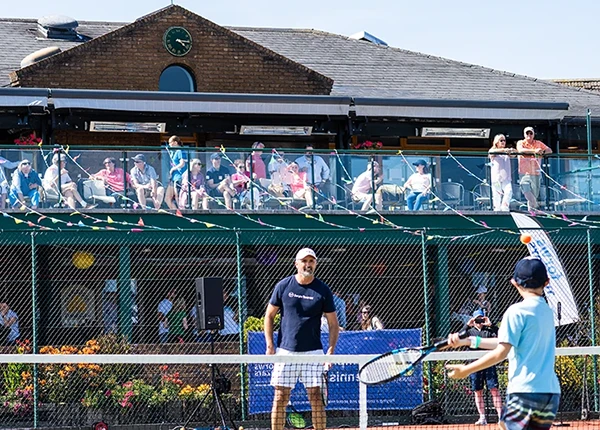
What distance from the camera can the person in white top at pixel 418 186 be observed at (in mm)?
19775

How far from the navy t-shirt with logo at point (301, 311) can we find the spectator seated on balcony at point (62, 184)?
6.70m

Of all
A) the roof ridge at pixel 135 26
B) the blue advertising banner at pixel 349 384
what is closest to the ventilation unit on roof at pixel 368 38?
the roof ridge at pixel 135 26

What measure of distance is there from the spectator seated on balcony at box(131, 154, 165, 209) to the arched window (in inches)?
246

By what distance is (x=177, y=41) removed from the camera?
969 inches

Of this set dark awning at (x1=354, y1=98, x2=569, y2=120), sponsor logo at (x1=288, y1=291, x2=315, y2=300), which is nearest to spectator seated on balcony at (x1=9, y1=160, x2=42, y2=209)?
sponsor logo at (x1=288, y1=291, x2=315, y2=300)

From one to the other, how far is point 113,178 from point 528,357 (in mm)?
11632

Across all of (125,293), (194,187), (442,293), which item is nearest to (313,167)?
(194,187)

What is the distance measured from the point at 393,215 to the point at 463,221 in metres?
1.41

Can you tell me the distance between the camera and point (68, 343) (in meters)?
18.3

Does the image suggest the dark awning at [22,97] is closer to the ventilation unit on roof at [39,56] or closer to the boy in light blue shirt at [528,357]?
the ventilation unit on roof at [39,56]

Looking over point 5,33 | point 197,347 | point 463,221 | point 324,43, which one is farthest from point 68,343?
point 324,43

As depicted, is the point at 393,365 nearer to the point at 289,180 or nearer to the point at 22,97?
the point at 289,180

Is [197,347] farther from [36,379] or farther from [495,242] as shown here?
[495,242]

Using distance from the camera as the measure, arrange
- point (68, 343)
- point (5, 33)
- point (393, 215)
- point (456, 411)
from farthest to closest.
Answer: point (5, 33), point (393, 215), point (68, 343), point (456, 411)
